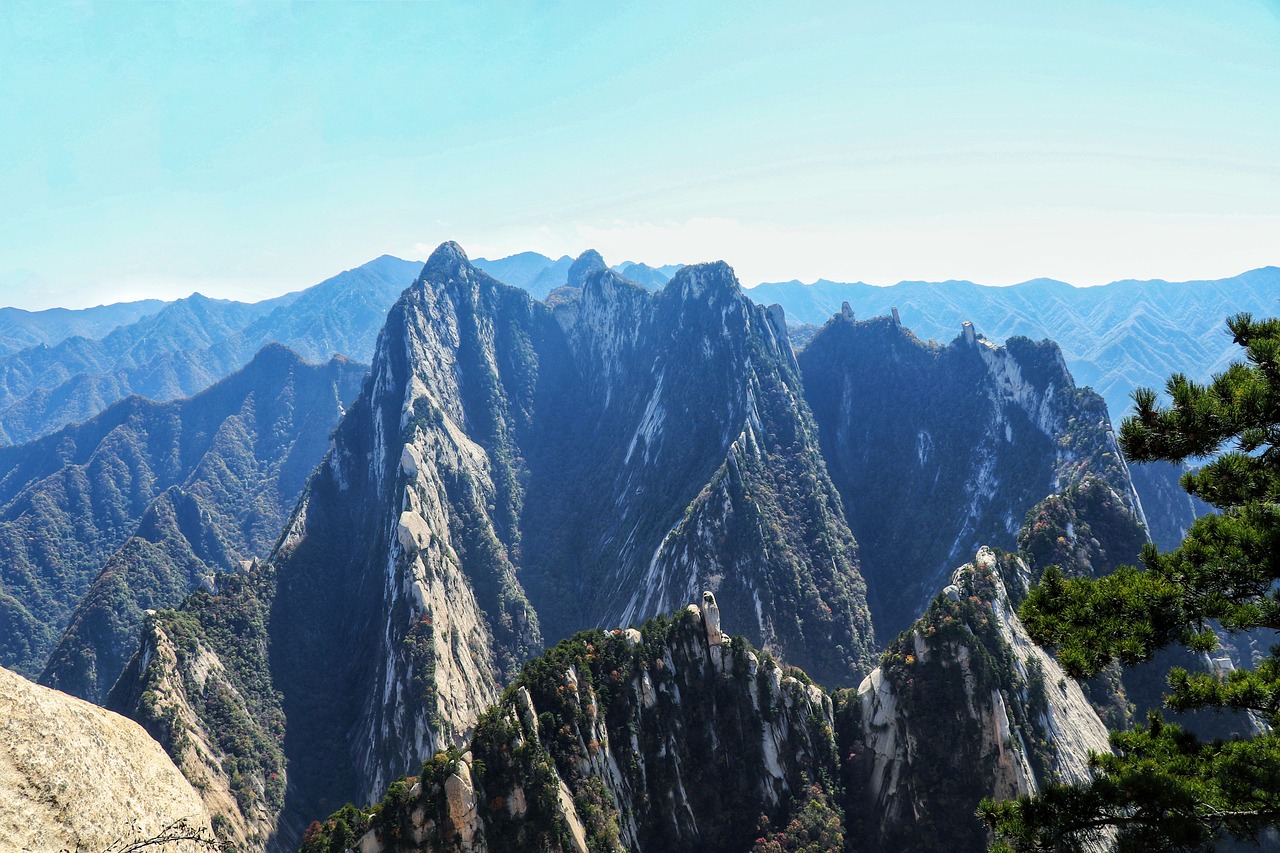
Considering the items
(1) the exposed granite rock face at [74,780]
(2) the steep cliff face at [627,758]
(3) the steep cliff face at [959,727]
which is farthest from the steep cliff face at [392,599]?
(1) the exposed granite rock face at [74,780]

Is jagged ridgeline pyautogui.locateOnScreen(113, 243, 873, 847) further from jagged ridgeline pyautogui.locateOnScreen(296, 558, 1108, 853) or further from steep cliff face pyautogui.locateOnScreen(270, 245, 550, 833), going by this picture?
jagged ridgeline pyautogui.locateOnScreen(296, 558, 1108, 853)

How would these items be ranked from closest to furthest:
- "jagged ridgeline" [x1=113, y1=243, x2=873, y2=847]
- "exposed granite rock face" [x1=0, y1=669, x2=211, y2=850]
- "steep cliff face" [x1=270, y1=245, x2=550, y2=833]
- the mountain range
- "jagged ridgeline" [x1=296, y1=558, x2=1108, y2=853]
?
"exposed granite rock face" [x1=0, y1=669, x2=211, y2=850], "jagged ridgeline" [x1=296, y1=558, x2=1108, y2=853], the mountain range, "jagged ridgeline" [x1=113, y1=243, x2=873, y2=847], "steep cliff face" [x1=270, y1=245, x2=550, y2=833]

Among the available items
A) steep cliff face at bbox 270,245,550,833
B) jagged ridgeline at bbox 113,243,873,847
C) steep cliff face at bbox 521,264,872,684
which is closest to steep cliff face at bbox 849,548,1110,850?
steep cliff face at bbox 521,264,872,684

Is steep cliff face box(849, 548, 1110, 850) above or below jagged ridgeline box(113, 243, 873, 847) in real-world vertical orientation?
below

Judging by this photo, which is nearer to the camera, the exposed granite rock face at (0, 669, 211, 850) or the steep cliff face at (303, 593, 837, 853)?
the exposed granite rock face at (0, 669, 211, 850)

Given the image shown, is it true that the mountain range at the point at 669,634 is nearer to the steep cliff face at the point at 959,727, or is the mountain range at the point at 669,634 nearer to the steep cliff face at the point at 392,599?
the steep cliff face at the point at 959,727

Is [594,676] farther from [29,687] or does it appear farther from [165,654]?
[165,654]

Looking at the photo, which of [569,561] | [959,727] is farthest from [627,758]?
[569,561]
